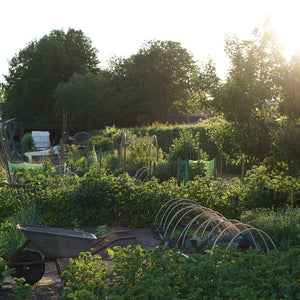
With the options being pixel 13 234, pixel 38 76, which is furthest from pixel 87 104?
pixel 13 234

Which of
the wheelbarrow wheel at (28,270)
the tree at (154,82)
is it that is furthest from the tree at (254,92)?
the tree at (154,82)

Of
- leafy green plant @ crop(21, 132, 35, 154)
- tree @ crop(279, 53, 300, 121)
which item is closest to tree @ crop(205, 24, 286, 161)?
tree @ crop(279, 53, 300, 121)

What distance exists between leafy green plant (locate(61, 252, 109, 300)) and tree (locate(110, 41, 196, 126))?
96.4ft

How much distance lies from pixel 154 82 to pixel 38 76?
1175 cm

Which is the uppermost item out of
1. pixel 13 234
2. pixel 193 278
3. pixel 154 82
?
pixel 154 82

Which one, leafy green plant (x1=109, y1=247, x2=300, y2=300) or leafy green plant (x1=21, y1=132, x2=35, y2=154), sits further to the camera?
leafy green plant (x1=21, y1=132, x2=35, y2=154)

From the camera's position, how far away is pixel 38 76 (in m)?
37.8

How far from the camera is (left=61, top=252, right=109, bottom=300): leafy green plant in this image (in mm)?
2756

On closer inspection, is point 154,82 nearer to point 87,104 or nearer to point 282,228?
point 87,104

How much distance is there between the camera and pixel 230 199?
7457 mm

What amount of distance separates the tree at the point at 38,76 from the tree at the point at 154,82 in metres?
6.17

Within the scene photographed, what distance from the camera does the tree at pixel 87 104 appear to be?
32094 millimetres

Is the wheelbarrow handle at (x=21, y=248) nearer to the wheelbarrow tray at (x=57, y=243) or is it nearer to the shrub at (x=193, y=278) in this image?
the wheelbarrow tray at (x=57, y=243)

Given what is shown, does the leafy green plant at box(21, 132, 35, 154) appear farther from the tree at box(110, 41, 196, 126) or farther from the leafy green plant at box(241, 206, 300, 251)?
the leafy green plant at box(241, 206, 300, 251)
